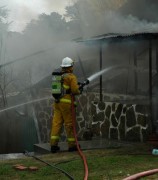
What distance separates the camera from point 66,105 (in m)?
8.78

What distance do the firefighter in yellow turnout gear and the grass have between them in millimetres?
366

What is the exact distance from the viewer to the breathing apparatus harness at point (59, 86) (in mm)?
8695

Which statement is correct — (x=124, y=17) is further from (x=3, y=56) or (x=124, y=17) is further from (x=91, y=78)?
(x=3, y=56)

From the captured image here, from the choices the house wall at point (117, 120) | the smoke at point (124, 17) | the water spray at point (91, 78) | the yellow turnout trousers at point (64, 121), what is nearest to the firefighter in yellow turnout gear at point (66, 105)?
the yellow turnout trousers at point (64, 121)

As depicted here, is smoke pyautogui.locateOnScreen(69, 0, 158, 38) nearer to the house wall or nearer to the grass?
the house wall

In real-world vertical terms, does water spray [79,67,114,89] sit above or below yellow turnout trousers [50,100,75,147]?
above

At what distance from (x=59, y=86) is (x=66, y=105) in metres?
0.44

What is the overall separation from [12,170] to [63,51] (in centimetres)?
992

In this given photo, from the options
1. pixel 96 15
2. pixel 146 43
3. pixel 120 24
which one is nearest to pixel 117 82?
pixel 146 43

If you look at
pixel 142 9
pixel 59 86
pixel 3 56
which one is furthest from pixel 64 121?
pixel 3 56

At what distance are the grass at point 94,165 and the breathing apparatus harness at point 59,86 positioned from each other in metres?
1.28

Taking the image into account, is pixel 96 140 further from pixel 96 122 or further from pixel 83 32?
pixel 83 32

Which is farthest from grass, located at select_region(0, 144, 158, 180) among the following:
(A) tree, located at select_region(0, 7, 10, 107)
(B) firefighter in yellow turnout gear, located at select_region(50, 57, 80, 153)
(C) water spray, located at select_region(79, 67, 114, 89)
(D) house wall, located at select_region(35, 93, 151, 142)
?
(A) tree, located at select_region(0, 7, 10, 107)

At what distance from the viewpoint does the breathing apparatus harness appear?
28.5ft
